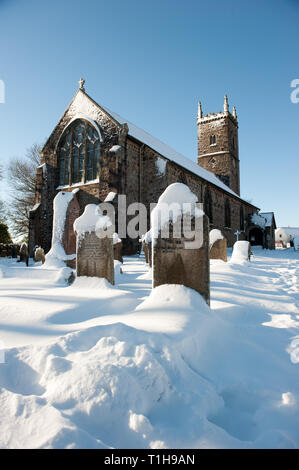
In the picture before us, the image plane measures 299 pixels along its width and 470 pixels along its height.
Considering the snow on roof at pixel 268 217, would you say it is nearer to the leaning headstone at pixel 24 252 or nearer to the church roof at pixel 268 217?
the church roof at pixel 268 217

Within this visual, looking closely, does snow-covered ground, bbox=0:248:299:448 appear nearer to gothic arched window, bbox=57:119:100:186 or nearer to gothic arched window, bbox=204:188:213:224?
gothic arched window, bbox=57:119:100:186

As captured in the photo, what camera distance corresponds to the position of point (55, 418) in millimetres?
1324

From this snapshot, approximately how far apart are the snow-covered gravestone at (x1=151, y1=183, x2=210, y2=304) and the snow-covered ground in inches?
22.3

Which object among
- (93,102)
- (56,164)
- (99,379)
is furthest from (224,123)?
(99,379)

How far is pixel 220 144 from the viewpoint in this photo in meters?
33.4

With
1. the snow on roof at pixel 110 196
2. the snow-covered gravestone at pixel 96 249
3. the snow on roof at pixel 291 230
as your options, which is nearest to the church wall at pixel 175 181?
the snow on roof at pixel 110 196

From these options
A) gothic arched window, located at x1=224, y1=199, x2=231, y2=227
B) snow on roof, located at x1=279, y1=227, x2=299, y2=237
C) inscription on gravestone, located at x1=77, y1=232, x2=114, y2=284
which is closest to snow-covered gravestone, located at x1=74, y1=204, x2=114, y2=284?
inscription on gravestone, located at x1=77, y1=232, x2=114, y2=284

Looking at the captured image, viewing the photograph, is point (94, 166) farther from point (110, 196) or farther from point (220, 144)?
point (220, 144)

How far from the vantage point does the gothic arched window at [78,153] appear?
54.3ft

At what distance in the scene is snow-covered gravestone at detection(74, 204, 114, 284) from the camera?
18.7 ft

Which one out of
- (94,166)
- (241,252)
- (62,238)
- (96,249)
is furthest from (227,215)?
(96,249)

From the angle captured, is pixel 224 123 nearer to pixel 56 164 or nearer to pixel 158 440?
pixel 56 164

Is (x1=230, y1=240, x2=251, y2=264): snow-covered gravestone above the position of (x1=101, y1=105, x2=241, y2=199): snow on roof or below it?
below
